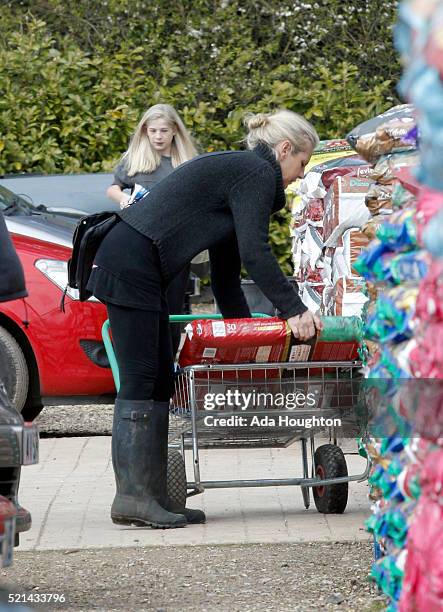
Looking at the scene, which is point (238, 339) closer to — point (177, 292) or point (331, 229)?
point (177, 292)

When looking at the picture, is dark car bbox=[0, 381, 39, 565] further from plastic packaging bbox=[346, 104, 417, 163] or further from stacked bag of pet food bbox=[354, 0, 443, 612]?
plastic packaging bbox=[346, 104, 417, 163]

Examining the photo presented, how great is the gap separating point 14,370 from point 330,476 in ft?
9.29

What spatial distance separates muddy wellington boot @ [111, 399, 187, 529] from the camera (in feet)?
19.1

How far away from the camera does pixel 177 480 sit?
238 inches

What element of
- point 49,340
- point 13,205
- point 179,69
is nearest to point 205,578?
point 49,340

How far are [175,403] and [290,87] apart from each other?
29.4 feet

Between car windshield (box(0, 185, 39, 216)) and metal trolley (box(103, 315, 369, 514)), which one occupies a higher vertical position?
car windshield (box(0, 185, 39, 216))

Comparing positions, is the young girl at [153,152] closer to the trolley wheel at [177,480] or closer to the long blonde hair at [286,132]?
the long blonde hair at [286,132]

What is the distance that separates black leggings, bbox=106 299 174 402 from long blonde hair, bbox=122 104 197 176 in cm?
233

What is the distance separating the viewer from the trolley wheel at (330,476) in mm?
6156

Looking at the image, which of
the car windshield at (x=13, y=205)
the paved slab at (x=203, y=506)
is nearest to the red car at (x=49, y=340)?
the paved slab at (x=203, y=506)

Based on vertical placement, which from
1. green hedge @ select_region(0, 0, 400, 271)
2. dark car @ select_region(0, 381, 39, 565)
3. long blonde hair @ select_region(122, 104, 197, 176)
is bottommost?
dark car @ select_region(0, 381, 39, 565)

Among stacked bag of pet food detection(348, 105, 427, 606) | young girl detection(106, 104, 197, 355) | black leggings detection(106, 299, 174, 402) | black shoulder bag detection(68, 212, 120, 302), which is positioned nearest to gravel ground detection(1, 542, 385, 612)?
stacked bag of pet food detection(348, 105, 427, 606)

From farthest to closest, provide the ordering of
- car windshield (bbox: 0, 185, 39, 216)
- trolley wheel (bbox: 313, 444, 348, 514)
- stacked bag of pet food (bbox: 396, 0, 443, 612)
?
1. car windshield (bbox: 0, 185, 39, 216)
2. trolley wheel (bbox: 313, 444, 348, 514)
3. stacked bag of pet food (bbox: 396, 0, 443, 612)
